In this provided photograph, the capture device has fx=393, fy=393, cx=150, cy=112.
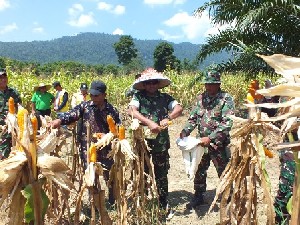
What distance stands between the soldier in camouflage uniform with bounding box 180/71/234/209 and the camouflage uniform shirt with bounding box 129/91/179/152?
0.76ft

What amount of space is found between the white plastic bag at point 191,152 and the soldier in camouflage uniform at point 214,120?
7 cm

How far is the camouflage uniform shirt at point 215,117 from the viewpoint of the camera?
156 inches

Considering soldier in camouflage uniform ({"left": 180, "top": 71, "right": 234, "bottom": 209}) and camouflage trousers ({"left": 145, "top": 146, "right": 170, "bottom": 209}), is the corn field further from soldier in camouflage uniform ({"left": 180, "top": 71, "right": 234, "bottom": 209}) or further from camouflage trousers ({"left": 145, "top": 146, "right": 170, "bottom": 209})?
soldier in camouflage uniform ({"left": 180, "top": 71, "right": 234, "bottom": 209})

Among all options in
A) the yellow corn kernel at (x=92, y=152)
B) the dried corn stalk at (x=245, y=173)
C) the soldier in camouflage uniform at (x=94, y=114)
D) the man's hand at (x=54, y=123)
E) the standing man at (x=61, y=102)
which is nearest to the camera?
the dried corn stalk at (x=245, y=173)

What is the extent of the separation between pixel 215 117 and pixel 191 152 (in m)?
0.44

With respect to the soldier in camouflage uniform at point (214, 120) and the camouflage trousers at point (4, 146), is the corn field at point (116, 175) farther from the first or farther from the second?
the camouflage trousers at point (4, 146)

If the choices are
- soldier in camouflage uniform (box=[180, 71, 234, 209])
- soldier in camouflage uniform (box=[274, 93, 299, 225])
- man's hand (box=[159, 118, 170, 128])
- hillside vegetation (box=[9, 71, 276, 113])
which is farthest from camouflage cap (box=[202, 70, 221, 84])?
hillside vegetation (box=[9, 71, 276, 113])

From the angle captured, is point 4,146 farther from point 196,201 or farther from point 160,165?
point 196,201

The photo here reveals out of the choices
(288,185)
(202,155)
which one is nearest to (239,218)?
(288,185)

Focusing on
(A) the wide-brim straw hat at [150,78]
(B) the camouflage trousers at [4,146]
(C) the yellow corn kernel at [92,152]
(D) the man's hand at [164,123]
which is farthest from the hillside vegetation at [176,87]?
(C) the yellow corn kernel at [92,152]

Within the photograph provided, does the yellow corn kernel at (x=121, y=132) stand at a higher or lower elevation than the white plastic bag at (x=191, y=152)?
higher

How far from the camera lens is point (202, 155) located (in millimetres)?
4051

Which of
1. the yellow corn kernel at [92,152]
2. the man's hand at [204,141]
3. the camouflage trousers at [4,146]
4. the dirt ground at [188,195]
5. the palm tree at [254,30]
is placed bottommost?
the dirt ground at [188,195]

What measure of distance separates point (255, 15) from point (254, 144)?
6.10 metres
